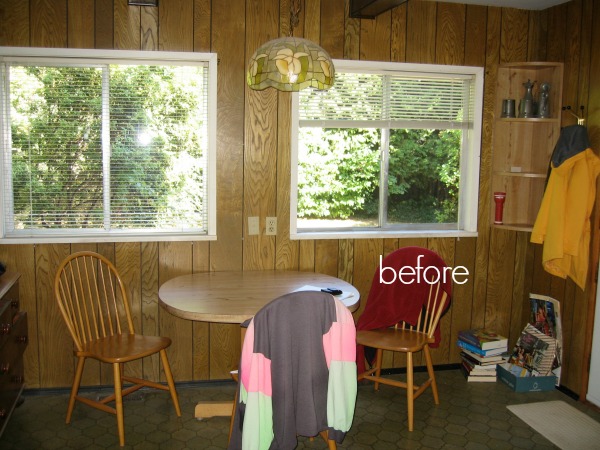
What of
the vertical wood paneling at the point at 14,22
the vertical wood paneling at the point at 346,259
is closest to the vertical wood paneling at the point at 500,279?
the vertical wood paneling at the point at 346,259

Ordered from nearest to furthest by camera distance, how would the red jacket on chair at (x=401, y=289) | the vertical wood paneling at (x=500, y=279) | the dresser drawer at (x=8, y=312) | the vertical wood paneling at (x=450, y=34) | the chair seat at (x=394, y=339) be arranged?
the dresser drawer at (x=8, y=312) → the chair seat at (x=394, y=339) → the red jacket on chair at (x=401, y=289) → the vertical wood paneling at (x=450, y=34) → the vertical wood paneling at (x=500, y=279)

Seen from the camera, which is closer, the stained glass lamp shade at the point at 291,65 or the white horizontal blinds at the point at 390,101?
the stained glass lamp shade at the point at 291,65

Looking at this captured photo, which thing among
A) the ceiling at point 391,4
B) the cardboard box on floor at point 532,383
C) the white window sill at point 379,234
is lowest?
the cardboard box on floor at point 532,383

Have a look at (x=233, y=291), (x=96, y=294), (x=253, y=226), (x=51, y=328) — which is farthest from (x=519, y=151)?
(x=51, y=328)

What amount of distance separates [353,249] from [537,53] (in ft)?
5.83

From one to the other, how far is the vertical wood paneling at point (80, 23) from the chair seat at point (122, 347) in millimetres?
1618

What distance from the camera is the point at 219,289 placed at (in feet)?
9.81

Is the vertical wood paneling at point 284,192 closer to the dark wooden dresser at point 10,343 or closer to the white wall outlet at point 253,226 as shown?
the white wall outlet at point 253,226

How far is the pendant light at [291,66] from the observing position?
2250 mm

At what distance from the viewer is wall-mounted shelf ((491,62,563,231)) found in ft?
12.3

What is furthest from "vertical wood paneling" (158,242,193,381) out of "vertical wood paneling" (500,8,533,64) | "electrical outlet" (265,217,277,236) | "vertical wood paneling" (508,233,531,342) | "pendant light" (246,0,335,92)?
"vertical wood paneling" (500,8,533,64)

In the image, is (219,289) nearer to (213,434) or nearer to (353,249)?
(213,434)

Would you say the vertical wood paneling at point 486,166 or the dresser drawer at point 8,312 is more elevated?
the vertical wood paneling at point 486,166

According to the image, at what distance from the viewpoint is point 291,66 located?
7.36ft
